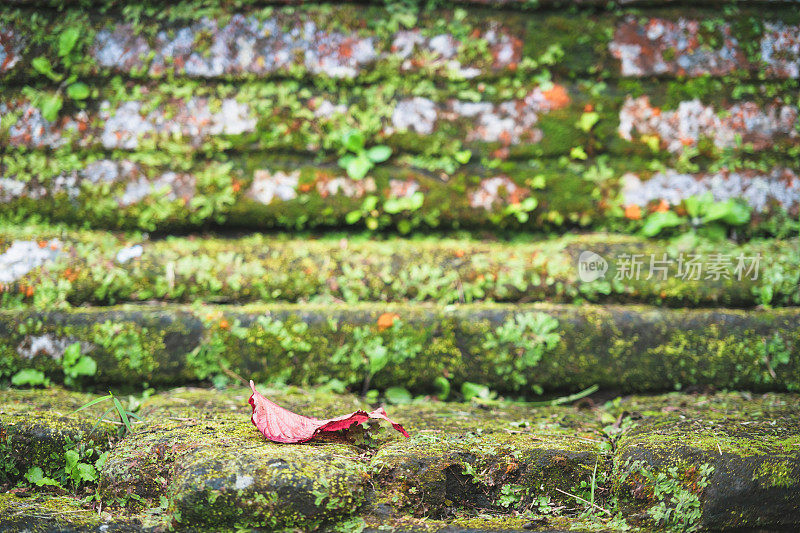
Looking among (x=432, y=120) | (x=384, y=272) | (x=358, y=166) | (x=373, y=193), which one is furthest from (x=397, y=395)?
(x=432, y=120)

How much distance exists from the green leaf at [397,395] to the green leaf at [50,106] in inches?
88.4

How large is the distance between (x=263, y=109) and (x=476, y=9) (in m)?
1.28

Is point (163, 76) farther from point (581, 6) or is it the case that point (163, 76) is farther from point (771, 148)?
point (771, 148)

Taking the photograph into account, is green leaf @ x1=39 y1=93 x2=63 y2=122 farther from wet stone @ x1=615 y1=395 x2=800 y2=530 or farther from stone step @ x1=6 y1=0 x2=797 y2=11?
wet stone @ x1=615 y1=395 x2=800 y2=530

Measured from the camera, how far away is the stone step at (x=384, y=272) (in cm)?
236

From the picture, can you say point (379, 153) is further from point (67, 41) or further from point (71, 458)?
point (71, 458)

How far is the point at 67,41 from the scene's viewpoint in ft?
8.41

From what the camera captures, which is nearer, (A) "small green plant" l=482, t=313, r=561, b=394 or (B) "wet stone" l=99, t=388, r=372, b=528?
(B) "wet stone" l=99, t=388, r=372, b=528

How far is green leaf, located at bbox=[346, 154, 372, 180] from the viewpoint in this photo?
2596 mm

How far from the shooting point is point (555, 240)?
8.59 ft

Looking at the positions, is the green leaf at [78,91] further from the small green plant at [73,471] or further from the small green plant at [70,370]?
the small green plant at [73,471]

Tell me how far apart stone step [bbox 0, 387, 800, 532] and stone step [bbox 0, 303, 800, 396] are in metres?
0.40

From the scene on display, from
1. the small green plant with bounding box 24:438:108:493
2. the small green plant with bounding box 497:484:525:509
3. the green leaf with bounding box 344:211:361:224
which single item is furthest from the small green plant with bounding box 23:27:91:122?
the small green plant with bounding box 497:484:525:509

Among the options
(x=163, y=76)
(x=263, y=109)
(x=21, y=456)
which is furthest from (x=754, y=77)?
(x=21, y=456)
